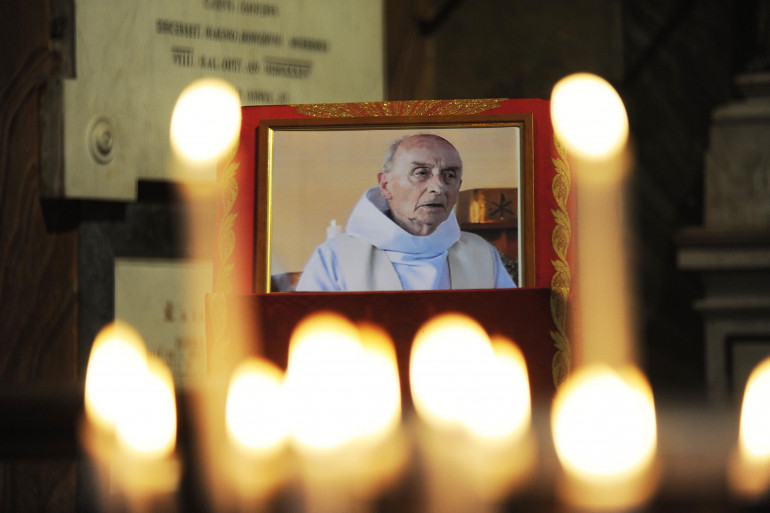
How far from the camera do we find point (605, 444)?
0.40 m

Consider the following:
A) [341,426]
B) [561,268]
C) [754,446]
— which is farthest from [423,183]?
[754,446]

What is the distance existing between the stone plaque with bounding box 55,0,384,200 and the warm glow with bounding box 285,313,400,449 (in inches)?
26.5

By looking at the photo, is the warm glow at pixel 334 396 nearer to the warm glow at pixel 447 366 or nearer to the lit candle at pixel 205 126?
the warm glow at pixel 447 366

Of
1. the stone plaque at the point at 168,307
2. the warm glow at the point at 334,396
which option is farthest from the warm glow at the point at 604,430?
the stone plaque at the point at 168,307

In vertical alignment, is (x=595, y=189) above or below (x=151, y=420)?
above

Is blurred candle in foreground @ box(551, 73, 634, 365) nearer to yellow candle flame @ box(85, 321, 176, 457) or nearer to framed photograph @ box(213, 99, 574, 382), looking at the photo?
framed photograph @ box(213, 99, 574, 382)

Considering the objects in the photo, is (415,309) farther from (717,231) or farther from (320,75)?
(717,231)

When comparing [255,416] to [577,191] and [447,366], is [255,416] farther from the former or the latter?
[577,191]

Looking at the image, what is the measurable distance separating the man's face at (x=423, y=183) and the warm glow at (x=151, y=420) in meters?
0.58

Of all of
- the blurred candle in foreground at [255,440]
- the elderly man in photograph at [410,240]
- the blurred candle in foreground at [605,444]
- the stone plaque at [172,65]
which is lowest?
the blurred candle in foreground at [255,440]

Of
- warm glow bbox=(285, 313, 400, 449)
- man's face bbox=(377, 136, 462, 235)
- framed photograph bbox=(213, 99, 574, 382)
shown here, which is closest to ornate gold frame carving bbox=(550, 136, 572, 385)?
framed photograph bbox=(213, 99, 574, 382)

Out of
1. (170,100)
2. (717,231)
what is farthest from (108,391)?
(717,231)

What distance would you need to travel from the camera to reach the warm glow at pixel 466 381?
20.1 inches

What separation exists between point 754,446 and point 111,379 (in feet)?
1.44
